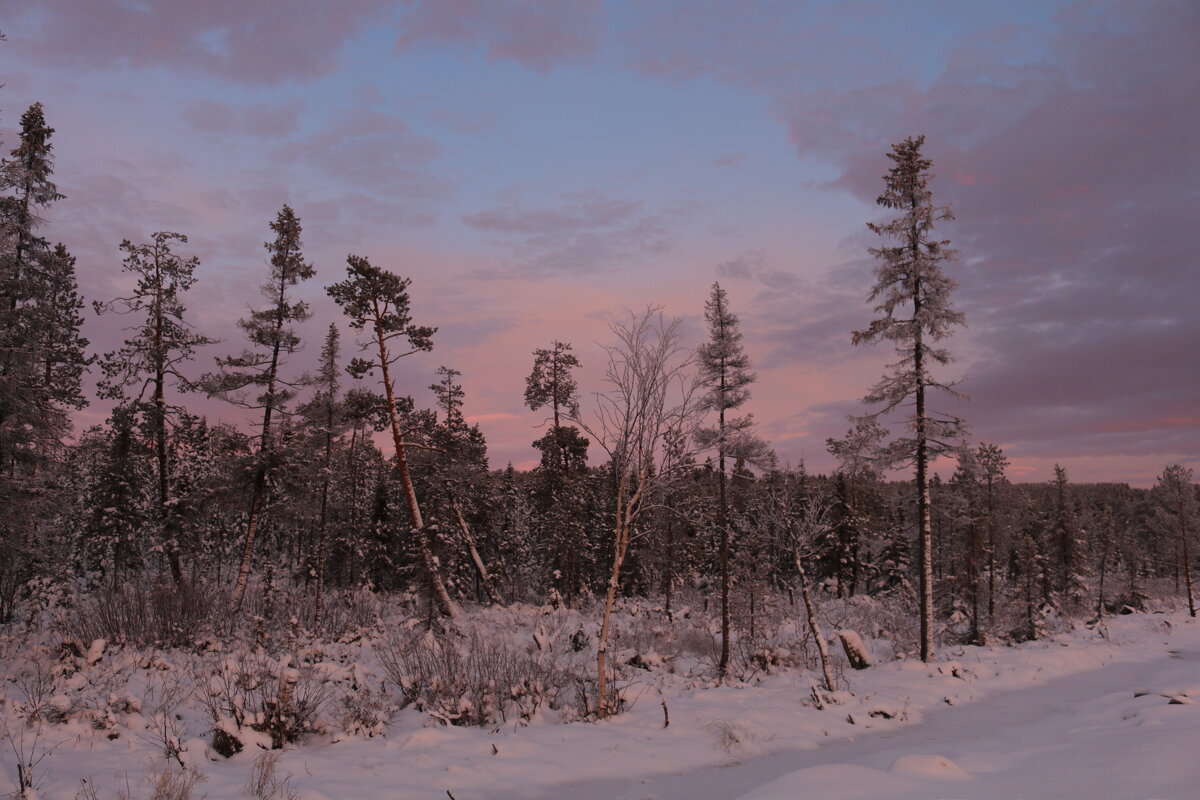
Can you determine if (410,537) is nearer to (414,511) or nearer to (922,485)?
(414,511)

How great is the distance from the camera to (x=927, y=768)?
6766 millimetres

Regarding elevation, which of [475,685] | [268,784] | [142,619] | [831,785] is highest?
[831,785]

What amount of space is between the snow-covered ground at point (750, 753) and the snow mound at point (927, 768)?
0.07ft

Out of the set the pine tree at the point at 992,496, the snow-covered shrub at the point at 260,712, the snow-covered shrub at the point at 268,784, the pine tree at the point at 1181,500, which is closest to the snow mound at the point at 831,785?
the snow-covered shrub at the point at 268,784

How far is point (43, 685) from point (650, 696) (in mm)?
10938

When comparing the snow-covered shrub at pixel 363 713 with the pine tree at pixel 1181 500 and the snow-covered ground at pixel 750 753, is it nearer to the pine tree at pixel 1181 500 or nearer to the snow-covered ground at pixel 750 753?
the snow-covered ground at pixel 750 753

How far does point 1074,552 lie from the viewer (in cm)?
4650

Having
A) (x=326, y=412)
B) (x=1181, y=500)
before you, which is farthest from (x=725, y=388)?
(x=1181, y=500)

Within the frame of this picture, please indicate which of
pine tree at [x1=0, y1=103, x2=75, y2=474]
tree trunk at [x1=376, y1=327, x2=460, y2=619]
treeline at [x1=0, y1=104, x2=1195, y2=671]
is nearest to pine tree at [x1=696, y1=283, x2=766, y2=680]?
treeline at [x1=0, y1=104, x2=1195, y2=671]

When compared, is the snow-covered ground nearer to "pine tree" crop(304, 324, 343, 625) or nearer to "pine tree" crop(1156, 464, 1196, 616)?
"pine tree" crop(304, 324, 343, 625)

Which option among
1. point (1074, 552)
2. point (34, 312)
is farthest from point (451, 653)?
point (1074, 552)

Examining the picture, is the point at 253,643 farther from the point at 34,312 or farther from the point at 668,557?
the point at 668,557

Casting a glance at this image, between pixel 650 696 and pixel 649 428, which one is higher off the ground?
pixel 649 428

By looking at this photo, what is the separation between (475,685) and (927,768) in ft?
25.5
